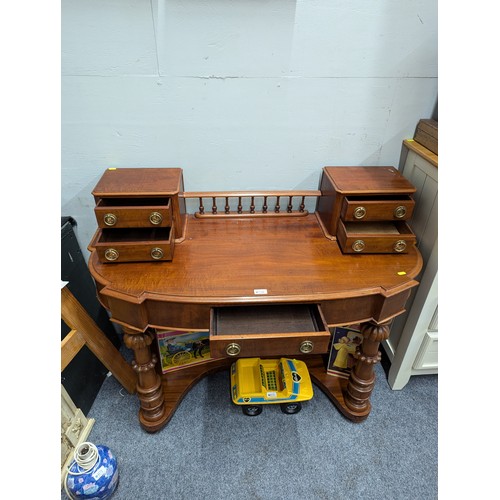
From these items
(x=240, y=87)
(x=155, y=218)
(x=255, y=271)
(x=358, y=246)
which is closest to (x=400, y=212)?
(x=358, y=246)

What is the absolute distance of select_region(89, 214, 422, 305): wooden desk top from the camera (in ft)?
3.24

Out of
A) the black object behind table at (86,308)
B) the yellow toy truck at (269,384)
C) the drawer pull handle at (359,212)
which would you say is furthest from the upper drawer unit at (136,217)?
the yellow toy truck at (269,384)

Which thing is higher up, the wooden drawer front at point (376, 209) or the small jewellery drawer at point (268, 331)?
the wooden drawer front at point (376, 209)

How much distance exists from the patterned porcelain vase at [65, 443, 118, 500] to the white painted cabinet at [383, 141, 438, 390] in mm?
1295

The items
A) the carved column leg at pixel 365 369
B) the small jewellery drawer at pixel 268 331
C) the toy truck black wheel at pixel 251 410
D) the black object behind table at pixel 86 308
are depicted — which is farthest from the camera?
the toy truck black wheel at pixel 251 410

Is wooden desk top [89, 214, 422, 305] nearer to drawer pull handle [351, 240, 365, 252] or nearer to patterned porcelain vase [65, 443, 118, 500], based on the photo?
drawer pull handle [351, 240, 365, 252]

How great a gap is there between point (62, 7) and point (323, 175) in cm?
105

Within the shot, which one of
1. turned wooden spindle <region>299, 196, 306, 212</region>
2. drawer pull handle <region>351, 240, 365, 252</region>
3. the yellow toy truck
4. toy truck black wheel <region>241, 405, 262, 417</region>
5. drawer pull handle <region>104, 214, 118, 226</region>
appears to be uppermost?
turned wooden spindle <region>299, 196, 306, 212</region>

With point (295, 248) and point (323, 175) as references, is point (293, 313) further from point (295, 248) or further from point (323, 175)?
point (323, 175)

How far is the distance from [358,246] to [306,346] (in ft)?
1.34

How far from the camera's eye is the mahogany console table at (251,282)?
3.22 feet

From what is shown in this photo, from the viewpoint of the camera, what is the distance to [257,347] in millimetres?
970

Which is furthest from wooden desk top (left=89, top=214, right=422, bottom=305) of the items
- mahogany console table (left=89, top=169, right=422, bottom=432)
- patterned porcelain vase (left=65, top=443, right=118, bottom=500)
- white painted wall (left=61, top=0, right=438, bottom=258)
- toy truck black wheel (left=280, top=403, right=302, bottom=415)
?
toy truck black wheel (left=280, top=403, right=302, bottom=415)

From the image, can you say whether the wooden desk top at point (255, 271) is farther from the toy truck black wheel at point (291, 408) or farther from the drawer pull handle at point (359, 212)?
the toy truck black wheel at point (291, 408)
